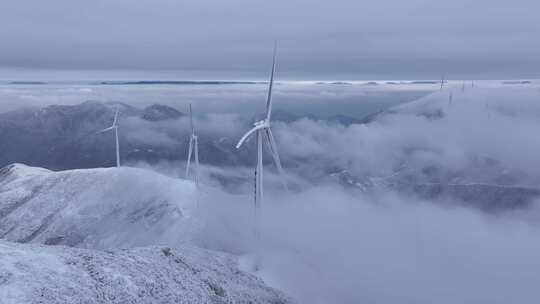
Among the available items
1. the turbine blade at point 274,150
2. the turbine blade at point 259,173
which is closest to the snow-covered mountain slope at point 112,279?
the turbine blade at point 259,173

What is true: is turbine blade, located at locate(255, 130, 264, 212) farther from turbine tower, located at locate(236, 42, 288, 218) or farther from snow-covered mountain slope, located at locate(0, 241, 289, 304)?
snow-covered mountain slope, located at locate(0, 241, 289, 304)

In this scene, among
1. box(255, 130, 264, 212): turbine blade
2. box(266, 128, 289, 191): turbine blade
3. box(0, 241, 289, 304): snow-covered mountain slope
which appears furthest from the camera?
box(255, 130, 264, 212): turbine blade

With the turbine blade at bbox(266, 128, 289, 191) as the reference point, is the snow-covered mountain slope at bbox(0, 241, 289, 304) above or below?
below

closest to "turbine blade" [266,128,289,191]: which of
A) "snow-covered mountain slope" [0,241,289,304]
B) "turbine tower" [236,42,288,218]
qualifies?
"turbine tower" [236,42,288,218]

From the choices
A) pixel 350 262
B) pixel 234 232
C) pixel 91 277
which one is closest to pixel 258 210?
pixel 91 277

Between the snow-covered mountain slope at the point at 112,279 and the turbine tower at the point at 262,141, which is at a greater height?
the turbine tower at the point at 262,141

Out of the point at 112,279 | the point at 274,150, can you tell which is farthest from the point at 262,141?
the point at 112,279

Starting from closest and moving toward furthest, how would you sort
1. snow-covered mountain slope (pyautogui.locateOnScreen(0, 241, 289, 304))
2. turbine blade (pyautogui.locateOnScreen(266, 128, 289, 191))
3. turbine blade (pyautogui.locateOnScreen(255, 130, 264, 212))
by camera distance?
snow-covered mountain slope (pyautogui.locateOnScreen(0, 241, 289, 304)) → turbine blade (pyautogui.locateOnScreen(266, 128, 289, 191)) → turbine blade (pyautogui.locateOnScreen(255, 130, 264, 212))

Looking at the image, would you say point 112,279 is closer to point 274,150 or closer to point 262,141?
point 274,150

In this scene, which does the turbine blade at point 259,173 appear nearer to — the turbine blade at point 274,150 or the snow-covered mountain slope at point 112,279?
the turbine blade at point 274,150
